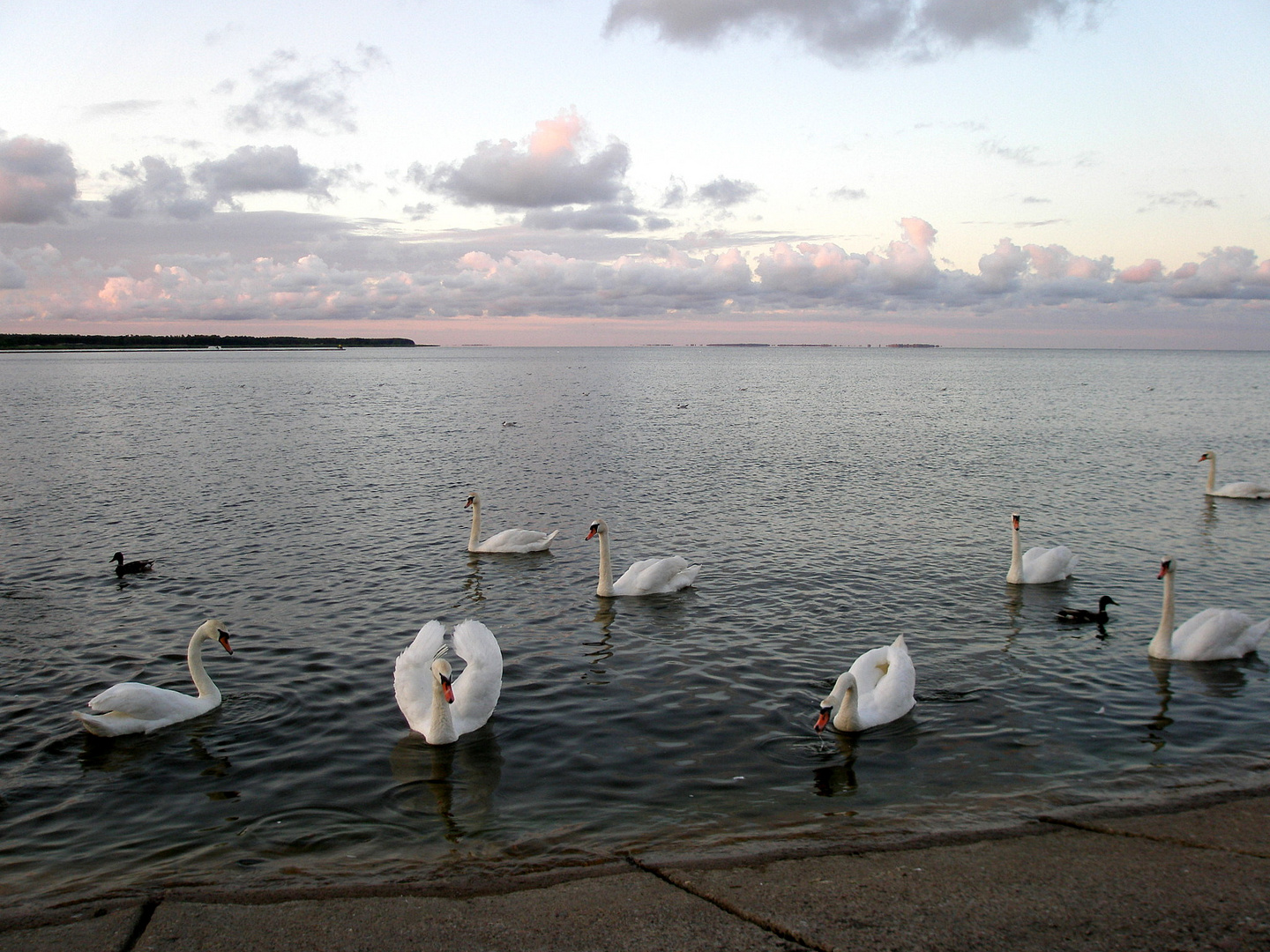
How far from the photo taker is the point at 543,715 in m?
9.70

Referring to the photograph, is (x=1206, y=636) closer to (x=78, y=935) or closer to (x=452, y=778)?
(x=452, y=778)

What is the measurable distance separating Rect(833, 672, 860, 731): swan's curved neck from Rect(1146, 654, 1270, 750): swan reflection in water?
3186 mm

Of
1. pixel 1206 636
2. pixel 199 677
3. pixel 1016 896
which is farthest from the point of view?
pixel 1206 636

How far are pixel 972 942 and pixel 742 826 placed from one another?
254 centimetres

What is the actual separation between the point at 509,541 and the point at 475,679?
7961 millimetres

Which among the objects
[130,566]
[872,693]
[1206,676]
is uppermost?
[130,566]

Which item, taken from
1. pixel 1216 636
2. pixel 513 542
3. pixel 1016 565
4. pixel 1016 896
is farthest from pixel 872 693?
pixel 513 542

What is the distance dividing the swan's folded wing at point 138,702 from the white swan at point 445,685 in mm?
2352

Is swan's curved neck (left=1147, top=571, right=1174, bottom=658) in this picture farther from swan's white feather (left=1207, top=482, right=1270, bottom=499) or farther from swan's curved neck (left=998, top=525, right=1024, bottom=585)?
swan's white feather (left=1207, top=482, right=1270, bottom=499)

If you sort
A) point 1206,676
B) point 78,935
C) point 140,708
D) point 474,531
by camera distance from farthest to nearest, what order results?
point 474,531 < point 1206,676 < point 140,708 < point 78,935

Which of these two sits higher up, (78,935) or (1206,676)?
(78,935)

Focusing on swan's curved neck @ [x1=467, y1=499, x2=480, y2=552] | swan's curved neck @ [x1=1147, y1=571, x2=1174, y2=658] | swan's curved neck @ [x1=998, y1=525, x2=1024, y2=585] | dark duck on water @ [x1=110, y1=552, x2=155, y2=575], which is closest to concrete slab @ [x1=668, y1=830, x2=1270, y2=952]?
swan's curved neck @ [x1=1147, y1=571, x2=1174, y2=658]

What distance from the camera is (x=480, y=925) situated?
5305mm

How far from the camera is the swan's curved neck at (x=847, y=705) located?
9016 mm
